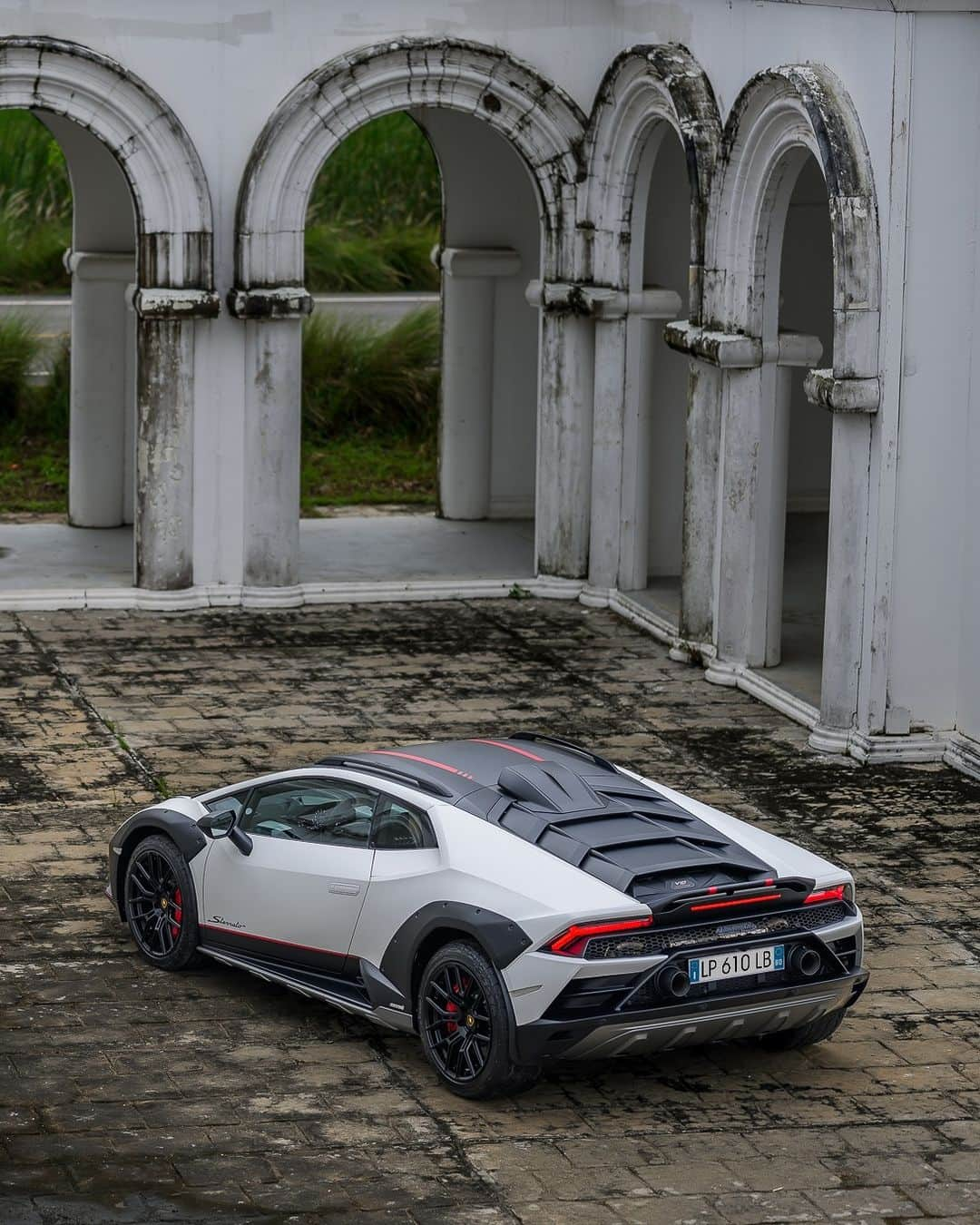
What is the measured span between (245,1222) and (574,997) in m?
1.51

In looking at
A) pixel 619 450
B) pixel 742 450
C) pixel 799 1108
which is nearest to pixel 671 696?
pixel 742 450

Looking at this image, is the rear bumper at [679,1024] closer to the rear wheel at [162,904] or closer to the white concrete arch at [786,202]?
the rear wheel at [162,904]

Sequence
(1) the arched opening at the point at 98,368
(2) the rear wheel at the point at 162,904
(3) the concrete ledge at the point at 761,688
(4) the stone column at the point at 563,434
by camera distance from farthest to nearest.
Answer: (1) the arched opening at the point at 98,368 < (4) the stone column at the point at 563,434 < (3) the concrete ledge at the point at 761,688 < (2) the rear wheel at the point at 162,904

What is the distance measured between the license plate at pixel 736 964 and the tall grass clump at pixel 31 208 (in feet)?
75.2

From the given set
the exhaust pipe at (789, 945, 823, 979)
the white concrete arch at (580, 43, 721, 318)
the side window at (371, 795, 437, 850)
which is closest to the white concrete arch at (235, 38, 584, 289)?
the white concrete arch at (580, 43, 721, 318)

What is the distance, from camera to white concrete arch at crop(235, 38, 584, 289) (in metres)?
18.0

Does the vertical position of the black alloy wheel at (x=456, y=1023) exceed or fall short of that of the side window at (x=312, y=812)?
it falls short

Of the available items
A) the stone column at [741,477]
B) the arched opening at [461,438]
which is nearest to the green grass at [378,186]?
the arched opening at [461,438]

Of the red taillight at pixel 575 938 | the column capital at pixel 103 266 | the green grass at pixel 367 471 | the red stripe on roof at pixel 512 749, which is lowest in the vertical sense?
the red taillight at pixel 575 938

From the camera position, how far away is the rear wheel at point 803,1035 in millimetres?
9672

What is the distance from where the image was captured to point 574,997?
882 centimetres

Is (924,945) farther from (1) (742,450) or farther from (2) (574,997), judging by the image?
(1) (742,450)

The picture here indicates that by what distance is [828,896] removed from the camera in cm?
941

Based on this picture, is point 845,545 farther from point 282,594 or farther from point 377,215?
point 377,215
